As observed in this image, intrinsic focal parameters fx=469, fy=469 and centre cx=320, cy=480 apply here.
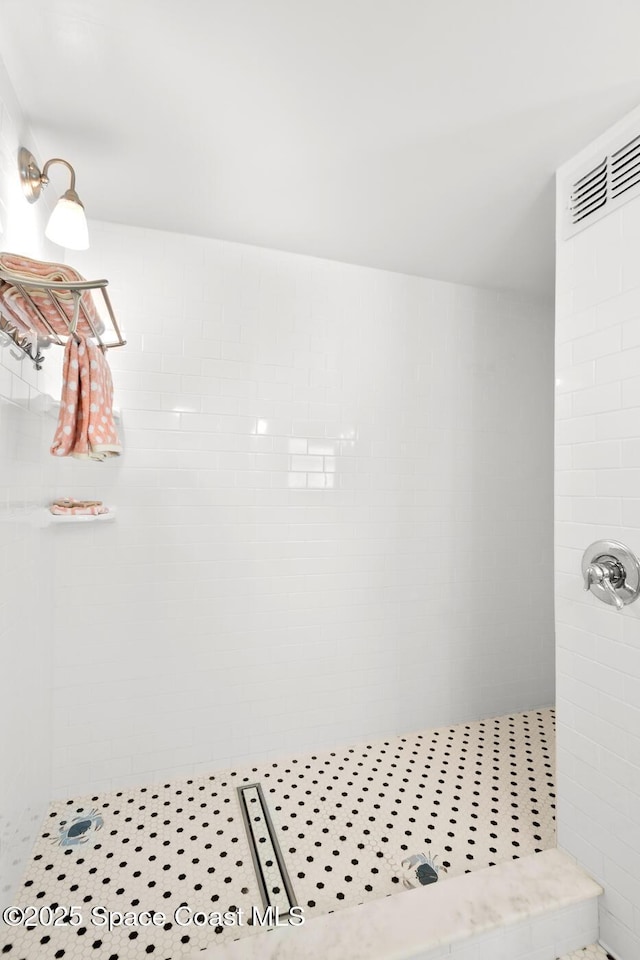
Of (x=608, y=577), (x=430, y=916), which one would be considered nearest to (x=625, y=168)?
(x=608, y=577)

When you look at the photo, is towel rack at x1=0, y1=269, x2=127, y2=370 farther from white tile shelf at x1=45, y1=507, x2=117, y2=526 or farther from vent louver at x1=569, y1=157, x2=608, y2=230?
vent louver at x1=569, y1=157, x2=608, y2=230

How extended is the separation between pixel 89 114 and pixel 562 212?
1500 mm

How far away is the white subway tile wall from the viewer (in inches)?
52.1

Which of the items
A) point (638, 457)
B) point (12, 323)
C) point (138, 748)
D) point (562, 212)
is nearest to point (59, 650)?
point (138, 748)

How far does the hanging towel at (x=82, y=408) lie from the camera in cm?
132

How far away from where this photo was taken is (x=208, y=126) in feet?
4.63

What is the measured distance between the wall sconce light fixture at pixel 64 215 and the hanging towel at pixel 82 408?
276 millimetres

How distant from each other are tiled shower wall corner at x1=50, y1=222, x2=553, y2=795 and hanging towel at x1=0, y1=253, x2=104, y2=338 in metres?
0.62

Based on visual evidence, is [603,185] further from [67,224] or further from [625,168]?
[67,224]

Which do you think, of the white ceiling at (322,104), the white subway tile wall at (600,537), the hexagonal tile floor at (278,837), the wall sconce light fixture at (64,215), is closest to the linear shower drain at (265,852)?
the hexagonal tile floor at (278,837)

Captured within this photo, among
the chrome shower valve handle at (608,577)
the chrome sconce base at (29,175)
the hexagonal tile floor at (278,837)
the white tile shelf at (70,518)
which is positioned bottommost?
the hexagonal tile floor at (278,837)

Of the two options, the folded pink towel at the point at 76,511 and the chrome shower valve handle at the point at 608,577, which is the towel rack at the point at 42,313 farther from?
the chrome shower valve handle at the point at 608,577

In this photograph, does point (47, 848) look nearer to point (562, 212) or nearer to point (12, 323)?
point (12, 323)

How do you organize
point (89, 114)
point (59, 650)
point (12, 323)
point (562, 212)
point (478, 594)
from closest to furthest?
point (12, 323)
point (89, 114)
point (562, 212)
point (59, 650)
point (478, 594)
